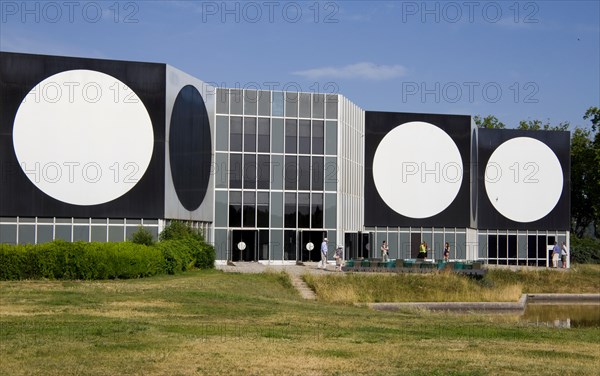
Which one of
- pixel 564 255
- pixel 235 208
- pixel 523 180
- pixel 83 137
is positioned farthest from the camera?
pixel 523 180

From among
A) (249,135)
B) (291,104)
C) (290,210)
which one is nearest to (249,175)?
(249,135)

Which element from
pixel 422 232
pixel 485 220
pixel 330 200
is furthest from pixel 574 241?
pixel 330 200

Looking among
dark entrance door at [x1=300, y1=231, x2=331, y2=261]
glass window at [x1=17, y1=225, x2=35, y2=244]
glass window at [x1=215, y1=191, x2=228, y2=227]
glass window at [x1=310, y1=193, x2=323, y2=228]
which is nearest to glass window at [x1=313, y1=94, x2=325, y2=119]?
glass window at [x1=310, y1=193, x2=323, y2=228]

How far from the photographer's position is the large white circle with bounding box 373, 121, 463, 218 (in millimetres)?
61188

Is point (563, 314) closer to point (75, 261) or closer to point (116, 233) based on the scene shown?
point (75, 261)

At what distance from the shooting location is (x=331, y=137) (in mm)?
56438

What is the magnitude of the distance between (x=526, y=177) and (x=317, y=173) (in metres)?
16.7

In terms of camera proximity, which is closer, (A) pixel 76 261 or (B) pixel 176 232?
(A) pixel 76 261

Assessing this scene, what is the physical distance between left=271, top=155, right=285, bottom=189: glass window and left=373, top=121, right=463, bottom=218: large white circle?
27.9 ft

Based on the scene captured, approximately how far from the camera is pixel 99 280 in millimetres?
34781

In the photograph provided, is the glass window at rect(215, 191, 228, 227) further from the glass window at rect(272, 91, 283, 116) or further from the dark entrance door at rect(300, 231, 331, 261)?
the glass window at rect(272, 91, 283, 116)

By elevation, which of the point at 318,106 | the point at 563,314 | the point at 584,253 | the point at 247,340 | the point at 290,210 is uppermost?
the point at 318,106

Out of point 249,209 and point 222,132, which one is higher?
point 222,132

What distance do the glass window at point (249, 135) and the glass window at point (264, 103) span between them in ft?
2.76
